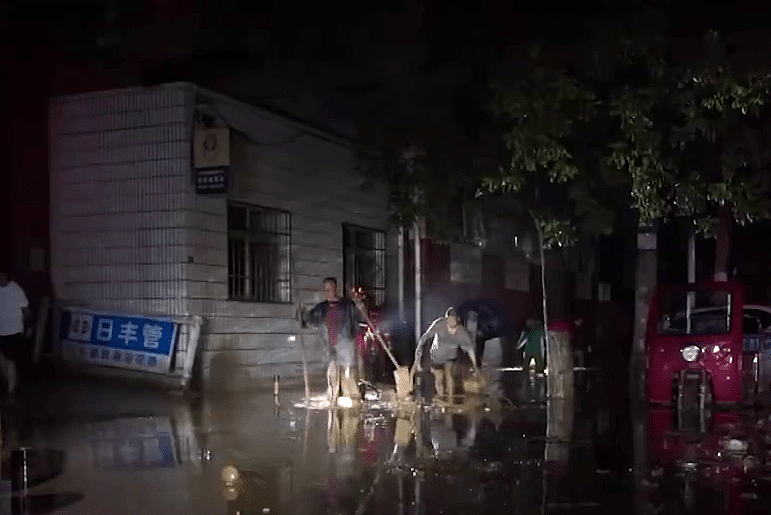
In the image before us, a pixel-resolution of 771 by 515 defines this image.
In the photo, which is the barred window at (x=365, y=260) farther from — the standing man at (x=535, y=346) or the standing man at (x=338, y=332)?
the standing man at (x=338, y=332)

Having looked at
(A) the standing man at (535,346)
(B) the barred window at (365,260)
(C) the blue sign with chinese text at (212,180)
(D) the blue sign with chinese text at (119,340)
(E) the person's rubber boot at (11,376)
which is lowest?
(A) the standing man at (535,346)

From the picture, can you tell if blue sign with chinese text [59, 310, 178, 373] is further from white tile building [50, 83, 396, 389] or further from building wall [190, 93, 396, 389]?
building wall [190, 93, 396, 389]

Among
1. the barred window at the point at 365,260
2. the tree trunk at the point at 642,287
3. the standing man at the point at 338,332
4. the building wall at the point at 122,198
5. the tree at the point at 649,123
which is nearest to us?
the tree at the point at 649,123

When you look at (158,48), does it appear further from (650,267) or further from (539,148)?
(650,267)

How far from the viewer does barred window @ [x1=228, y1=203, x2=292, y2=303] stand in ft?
51.7

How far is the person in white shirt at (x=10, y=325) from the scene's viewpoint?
12836 mm

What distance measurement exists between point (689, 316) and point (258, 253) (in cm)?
725

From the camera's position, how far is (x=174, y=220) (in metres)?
14.4

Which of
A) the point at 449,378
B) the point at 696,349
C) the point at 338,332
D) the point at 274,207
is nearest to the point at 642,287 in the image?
the point at 449,378

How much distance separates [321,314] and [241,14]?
18.6ft

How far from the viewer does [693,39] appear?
11312 mm

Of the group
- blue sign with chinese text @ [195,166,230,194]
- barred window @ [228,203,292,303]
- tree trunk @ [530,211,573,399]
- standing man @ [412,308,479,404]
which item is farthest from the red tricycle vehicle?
barred window @ [228,203,292,303]

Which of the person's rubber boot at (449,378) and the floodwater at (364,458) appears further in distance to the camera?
the person's rubber boot at (449,378)

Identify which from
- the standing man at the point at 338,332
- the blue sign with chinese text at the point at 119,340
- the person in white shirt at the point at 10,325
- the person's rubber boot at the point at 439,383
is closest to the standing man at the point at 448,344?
the person's rubber boot at the point at 439,383
